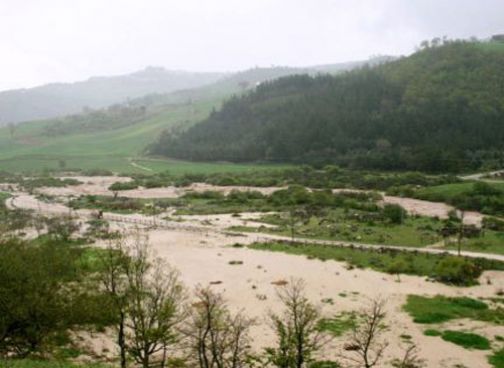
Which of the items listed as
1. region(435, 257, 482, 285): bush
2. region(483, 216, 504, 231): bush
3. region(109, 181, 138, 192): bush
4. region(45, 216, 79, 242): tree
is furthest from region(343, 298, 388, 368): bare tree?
region(109, 181, 138, 192): bush

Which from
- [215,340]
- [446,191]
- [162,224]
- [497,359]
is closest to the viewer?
[215,340]

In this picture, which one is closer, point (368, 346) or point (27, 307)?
point (27, 307)

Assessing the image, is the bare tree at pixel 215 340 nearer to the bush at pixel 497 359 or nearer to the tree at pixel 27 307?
the tree at pixel 27 307

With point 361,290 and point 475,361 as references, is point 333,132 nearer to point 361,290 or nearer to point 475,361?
point 361,290

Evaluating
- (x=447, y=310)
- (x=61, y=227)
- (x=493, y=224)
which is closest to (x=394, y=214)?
(x=493, y=224)

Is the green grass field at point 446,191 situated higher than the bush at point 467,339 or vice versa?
the bush at point 467,339

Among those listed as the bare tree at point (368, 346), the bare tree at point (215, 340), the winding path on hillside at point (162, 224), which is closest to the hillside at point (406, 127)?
the winding path on hillside at point (162, 224)

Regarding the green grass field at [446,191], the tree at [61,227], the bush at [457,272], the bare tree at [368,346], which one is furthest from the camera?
the green grass field at [446,191]

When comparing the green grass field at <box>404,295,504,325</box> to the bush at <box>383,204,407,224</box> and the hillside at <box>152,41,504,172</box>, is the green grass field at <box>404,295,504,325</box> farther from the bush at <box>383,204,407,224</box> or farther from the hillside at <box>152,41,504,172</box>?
the hillside at <box>152,41,504,172</box>

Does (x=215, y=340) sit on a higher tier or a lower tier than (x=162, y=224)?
higher

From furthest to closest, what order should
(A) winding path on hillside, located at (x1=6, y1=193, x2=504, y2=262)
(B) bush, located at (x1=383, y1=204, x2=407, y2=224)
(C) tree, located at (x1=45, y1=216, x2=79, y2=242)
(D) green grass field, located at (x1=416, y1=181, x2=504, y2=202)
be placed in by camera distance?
1. (D) green grass field, located at (x1=416, y1=181, x2=504, y2=202)
2. (B) bush, located at (x1=383, y1=204, x2=407, y2=224)
3. (C) tree, located at (x1=45, y1=216, x2=79, y2=242)
4. (A) winding path on hillside, located at (x1=6, y1=193, x2=504, y2=262)

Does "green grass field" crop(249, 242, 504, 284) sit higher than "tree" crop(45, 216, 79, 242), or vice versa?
"tree" crop(45, 216, 79, 242)

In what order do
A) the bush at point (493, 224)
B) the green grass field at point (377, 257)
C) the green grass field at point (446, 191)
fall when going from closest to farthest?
the green grass field at point (377, 257)
the bush at point (493, 224)
the green grass field at point (446, 191)

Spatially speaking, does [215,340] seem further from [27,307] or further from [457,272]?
[457,272]
